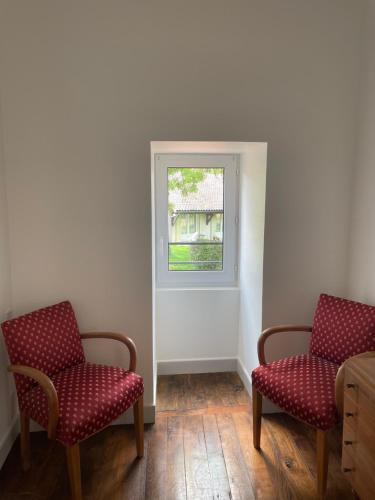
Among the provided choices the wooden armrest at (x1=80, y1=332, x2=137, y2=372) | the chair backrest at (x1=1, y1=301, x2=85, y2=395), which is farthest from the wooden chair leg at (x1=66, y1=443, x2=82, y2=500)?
the wooden armrest at (x1=80, y1=332, x2=137, y2=372)

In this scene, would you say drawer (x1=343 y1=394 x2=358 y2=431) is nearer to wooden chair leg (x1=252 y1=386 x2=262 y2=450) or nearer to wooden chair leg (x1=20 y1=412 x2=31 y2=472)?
wooden chair leg (x1=252 y1=386 x2=262 y2=450)

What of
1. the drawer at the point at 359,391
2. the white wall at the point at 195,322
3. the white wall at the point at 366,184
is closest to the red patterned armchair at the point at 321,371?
the drawer at the point at 359,391

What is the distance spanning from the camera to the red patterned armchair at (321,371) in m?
1.77

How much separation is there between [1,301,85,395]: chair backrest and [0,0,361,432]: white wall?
0.18 metres

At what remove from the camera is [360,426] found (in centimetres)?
153

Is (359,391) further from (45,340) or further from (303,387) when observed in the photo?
(45,340)

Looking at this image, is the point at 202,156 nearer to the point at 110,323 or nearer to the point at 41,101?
the point at 41,101

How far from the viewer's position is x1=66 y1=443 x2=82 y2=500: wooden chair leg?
5.57 ft

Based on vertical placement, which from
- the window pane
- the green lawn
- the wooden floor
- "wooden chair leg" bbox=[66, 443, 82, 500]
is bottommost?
the wooden floor

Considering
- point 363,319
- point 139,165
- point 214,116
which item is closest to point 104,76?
point 139,165

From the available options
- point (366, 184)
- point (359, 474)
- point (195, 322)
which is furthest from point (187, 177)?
point (359, 474)

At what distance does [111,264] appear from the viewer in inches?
90.9

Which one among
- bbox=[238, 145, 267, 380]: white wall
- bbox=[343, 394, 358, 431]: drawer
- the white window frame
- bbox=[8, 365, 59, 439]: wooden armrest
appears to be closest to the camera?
bbox=[343, 394, 358, 431]: drawer

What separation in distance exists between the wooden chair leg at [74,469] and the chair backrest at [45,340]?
1.35 ft
